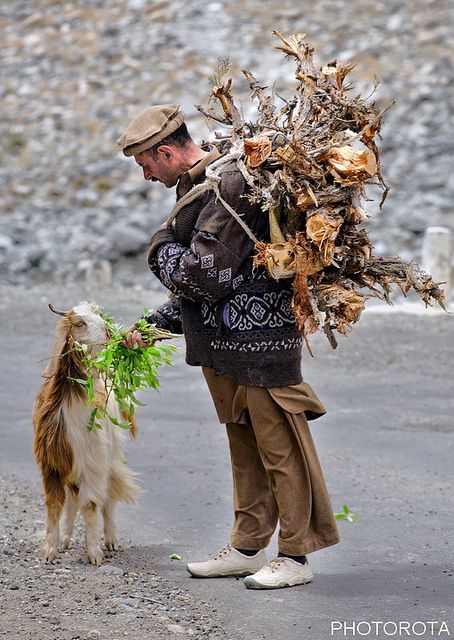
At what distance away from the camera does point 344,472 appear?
7.35 meters

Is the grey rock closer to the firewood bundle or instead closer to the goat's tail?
the goat's tail

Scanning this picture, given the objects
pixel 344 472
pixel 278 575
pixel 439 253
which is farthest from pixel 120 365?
pixel 439 253

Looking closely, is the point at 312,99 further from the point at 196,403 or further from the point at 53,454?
the point at 196,403

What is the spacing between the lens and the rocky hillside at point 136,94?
18.7 metres

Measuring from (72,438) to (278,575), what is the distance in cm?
116

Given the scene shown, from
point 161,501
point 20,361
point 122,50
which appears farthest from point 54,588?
point 122,50

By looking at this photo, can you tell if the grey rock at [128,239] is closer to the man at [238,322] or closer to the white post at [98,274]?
the white post at [98,274]

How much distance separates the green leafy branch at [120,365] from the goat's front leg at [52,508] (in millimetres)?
332

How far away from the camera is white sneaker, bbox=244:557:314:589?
4863 millimetres

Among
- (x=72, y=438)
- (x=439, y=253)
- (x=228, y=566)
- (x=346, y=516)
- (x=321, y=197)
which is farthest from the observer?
(x=439, y=253)

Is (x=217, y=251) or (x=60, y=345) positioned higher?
(x=217, y=251)

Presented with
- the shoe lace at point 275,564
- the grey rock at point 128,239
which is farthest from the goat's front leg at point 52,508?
the grey rock at point 128,239

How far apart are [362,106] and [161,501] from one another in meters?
3.01

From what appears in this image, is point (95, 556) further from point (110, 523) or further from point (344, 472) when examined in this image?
point (344, 472)
